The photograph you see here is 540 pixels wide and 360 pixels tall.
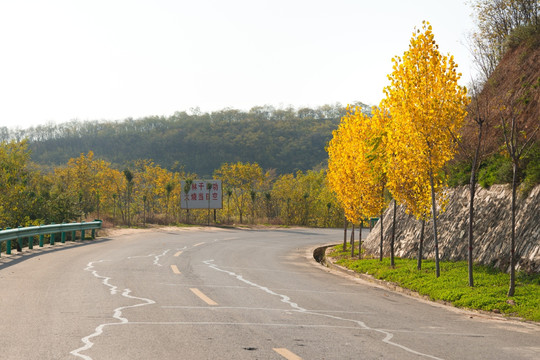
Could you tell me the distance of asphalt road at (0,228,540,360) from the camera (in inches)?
264

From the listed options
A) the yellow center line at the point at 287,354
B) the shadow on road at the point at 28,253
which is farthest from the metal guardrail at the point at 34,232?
the yellow center line at the point at 287,354

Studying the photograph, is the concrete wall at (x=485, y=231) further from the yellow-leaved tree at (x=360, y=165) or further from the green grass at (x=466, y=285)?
the yellow-leaved tree at (x=360, y=165)

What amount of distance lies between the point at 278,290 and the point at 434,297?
3.72 m

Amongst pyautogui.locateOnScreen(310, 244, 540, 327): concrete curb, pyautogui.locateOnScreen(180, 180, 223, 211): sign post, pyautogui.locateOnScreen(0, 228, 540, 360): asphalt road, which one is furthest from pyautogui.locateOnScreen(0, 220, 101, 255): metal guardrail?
pyautogui.locateOnScreen(180, 180, 223, 211): sign post

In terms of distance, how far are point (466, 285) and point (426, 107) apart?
4.64m

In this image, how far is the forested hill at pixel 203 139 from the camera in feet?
411

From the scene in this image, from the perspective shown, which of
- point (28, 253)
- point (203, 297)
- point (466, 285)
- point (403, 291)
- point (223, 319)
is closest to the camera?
point (223, 319)

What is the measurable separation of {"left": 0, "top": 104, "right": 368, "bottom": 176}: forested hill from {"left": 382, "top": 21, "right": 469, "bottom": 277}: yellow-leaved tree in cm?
10205

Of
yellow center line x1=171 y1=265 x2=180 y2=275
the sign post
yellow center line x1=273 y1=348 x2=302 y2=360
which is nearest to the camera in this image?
yellow center line x1=273 y1=348 x2=302 y2=360

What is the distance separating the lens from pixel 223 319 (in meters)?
8.73

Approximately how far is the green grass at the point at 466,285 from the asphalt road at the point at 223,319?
618 millimetres

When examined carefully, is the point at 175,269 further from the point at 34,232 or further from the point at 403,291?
the point at 34,232

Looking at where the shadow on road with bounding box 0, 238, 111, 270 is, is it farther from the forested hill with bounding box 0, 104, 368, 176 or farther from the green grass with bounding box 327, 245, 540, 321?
the forested hill with bounding box 0, 104, 368, 176

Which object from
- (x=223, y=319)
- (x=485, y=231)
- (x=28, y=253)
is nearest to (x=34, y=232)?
(x=28, y=253)
